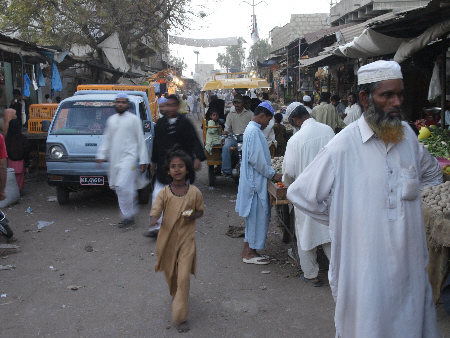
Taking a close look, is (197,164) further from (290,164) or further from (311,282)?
(311,282)

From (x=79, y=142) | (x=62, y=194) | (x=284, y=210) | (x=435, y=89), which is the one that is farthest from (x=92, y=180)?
(x=435, y=89)

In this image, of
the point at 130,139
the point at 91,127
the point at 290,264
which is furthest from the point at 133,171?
the point at 290,264

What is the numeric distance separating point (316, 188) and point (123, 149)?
5079mm

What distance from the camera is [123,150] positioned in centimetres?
709

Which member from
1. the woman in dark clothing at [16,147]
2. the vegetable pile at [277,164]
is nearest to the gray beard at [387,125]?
the vegetable pile at [277,164]

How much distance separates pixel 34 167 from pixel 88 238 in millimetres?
6699

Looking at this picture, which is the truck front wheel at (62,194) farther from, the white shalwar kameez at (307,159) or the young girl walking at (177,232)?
the white shalwar kameez at (307,159)

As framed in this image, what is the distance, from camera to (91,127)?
28.7 ft

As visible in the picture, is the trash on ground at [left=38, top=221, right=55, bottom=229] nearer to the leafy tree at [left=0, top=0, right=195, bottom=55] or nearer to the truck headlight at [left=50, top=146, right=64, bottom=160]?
the truck headlight at [left=50, top=146, right=64, bottom=160]

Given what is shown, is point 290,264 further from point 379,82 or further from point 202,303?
point 379,82

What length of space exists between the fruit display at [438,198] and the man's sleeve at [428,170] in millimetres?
1818

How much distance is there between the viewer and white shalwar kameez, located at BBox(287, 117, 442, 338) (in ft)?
7.51

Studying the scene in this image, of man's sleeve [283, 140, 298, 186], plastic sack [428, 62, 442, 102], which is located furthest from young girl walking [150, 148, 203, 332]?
plastic sack [428, 62, 442, 102]

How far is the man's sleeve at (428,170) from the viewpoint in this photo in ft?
8.39
